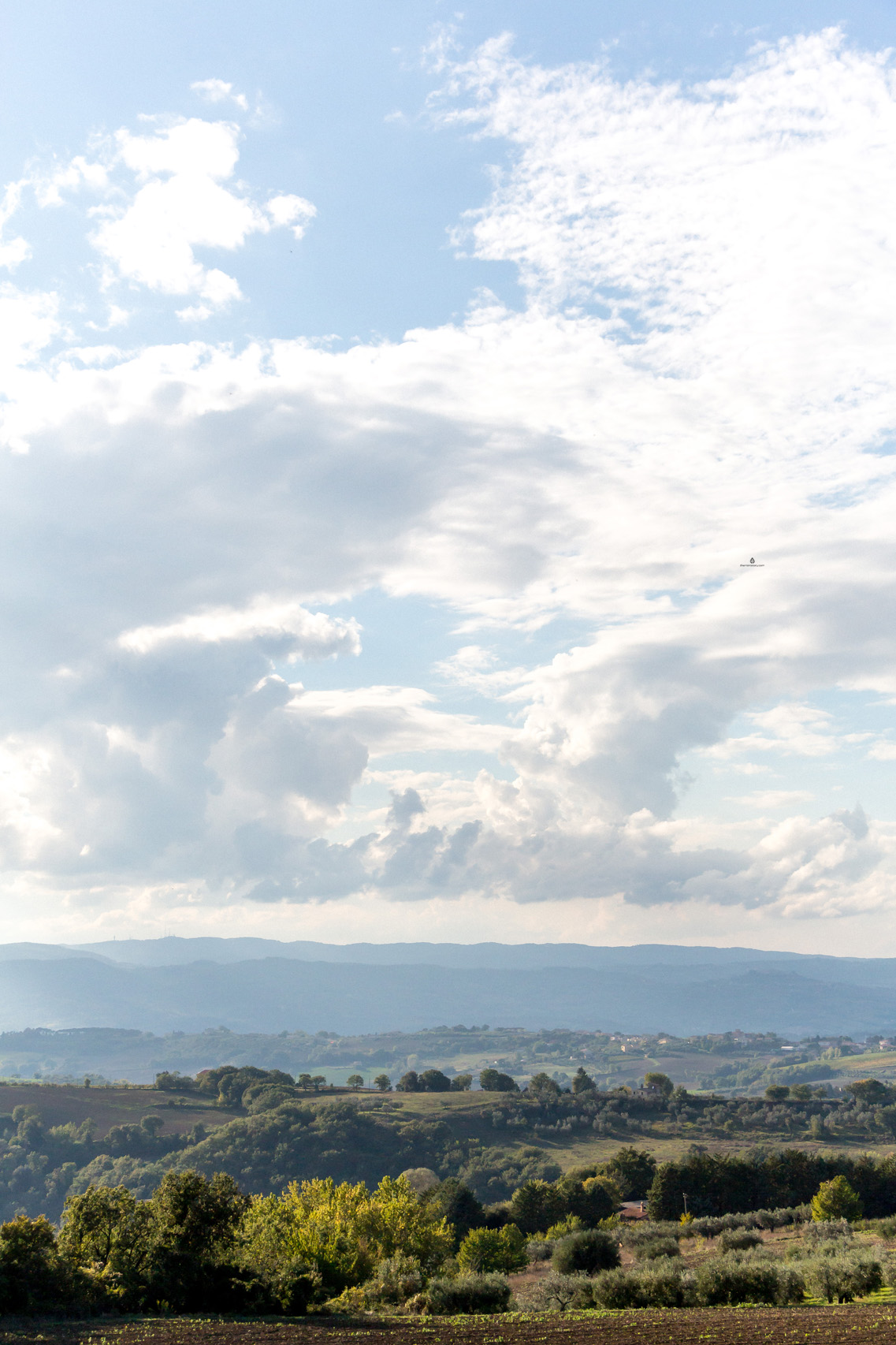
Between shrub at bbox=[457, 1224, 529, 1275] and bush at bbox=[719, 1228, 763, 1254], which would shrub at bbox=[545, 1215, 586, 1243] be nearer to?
shrub at bbox=[457, 1224, 529, 1275]

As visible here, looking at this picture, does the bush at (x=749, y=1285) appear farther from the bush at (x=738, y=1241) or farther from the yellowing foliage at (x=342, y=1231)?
the yellowing foliage at (x=342, y=1231)

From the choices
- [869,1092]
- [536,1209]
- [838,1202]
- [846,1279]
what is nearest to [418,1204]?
[846,1279]

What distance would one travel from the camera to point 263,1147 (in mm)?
153375

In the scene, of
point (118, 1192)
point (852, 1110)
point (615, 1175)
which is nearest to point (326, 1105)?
point (615, 1175)

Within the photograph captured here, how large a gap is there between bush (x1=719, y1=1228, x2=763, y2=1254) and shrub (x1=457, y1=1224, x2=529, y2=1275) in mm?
16200

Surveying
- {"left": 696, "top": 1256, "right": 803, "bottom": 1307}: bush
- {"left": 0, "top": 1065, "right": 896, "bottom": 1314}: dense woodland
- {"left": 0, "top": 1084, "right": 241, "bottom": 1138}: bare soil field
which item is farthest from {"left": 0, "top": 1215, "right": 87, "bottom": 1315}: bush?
{"left": 0, "top": 1084, "right": 241, "bottom": 1138}: bare soil field

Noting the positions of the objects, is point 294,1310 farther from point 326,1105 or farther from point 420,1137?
point 326,1105

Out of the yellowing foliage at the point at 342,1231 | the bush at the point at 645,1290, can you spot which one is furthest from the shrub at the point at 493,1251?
the bush at the point at 645,1290

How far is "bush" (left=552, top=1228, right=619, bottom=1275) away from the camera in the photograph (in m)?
53.4

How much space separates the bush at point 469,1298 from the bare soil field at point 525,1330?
4.48m

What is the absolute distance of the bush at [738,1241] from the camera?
5244 centimetres

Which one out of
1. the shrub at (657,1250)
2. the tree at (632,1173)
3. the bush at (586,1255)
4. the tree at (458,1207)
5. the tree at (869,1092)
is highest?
the shrub at (657,1250)

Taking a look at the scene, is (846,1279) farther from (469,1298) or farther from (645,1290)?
(469,1298)

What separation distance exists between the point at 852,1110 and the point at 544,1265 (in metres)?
141
